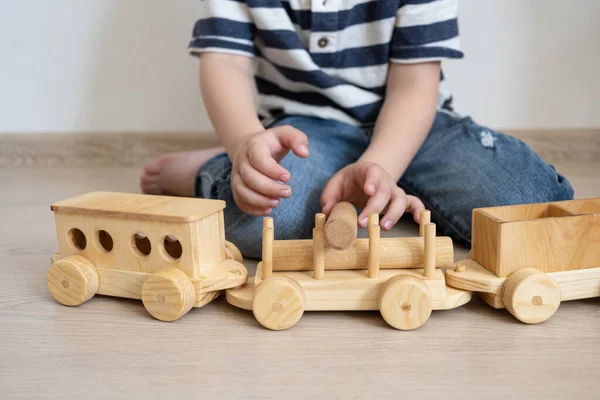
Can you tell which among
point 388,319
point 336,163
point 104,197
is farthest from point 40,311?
point 336,163

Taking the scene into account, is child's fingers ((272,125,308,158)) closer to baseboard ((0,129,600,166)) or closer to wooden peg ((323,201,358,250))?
wooden peg ((323,201,358,250))

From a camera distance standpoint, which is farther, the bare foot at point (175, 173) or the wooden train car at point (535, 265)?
the bare foot at point (175, 173)

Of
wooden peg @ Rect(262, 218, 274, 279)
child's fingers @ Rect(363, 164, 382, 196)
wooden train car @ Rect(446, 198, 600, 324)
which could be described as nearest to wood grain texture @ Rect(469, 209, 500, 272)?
wooden train car @ Rect(446, 198, 600, 324)

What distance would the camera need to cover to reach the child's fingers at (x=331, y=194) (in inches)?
26.7

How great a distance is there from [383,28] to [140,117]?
2.18 ft

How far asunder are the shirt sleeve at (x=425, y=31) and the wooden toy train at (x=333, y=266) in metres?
0.34

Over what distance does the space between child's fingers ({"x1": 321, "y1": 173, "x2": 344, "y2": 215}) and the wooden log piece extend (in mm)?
88

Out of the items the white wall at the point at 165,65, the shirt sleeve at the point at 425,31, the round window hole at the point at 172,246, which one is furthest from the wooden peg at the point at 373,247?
the white wall at the point at 165,65

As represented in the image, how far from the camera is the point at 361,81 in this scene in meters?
0.94

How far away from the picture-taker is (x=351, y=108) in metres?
0.94

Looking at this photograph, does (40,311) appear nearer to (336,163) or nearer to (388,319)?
(388,319)

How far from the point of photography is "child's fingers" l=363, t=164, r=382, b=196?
62 centimetres

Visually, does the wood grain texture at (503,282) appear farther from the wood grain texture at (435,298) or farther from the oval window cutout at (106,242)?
the oval window cutout at (106,242)

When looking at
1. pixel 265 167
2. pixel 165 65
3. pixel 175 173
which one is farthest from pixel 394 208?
Answer: pixel 165 65
